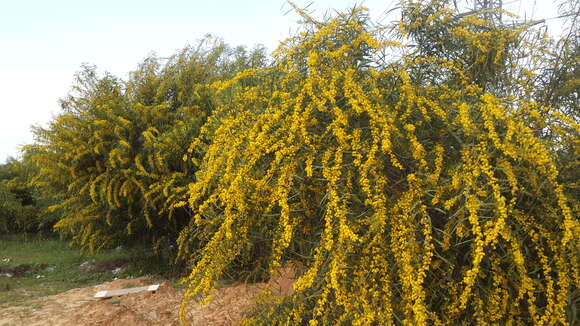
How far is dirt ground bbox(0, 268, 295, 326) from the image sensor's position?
15.9ft

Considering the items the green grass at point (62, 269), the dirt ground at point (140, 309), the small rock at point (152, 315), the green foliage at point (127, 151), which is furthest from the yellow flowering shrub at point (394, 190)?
the green grass at point (62, 269)

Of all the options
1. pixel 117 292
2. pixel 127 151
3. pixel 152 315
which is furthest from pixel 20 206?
pixel 152 315

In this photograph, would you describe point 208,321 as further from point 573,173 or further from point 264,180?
point 573,173

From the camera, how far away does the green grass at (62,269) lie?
7586 millimetres

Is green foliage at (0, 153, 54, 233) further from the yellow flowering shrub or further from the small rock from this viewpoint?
the yellow flowering shrub

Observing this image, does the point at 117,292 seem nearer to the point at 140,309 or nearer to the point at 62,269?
the point at 140,309

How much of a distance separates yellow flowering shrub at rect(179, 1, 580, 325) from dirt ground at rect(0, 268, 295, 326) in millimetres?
1470

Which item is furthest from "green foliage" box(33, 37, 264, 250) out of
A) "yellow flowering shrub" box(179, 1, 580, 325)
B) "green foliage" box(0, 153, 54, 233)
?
"green foliage" box(0, 153, 54, 233)

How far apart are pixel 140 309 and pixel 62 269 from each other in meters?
4.88

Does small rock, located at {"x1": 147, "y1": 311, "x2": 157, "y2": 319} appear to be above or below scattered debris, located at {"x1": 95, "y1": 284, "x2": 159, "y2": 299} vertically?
below

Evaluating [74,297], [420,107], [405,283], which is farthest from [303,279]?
[74,297]

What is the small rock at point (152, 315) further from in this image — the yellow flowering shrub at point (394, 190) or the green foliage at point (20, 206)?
the green foliage at point (20, 206)

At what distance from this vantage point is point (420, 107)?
2996mm

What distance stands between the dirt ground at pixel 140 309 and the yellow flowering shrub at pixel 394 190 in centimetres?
147
